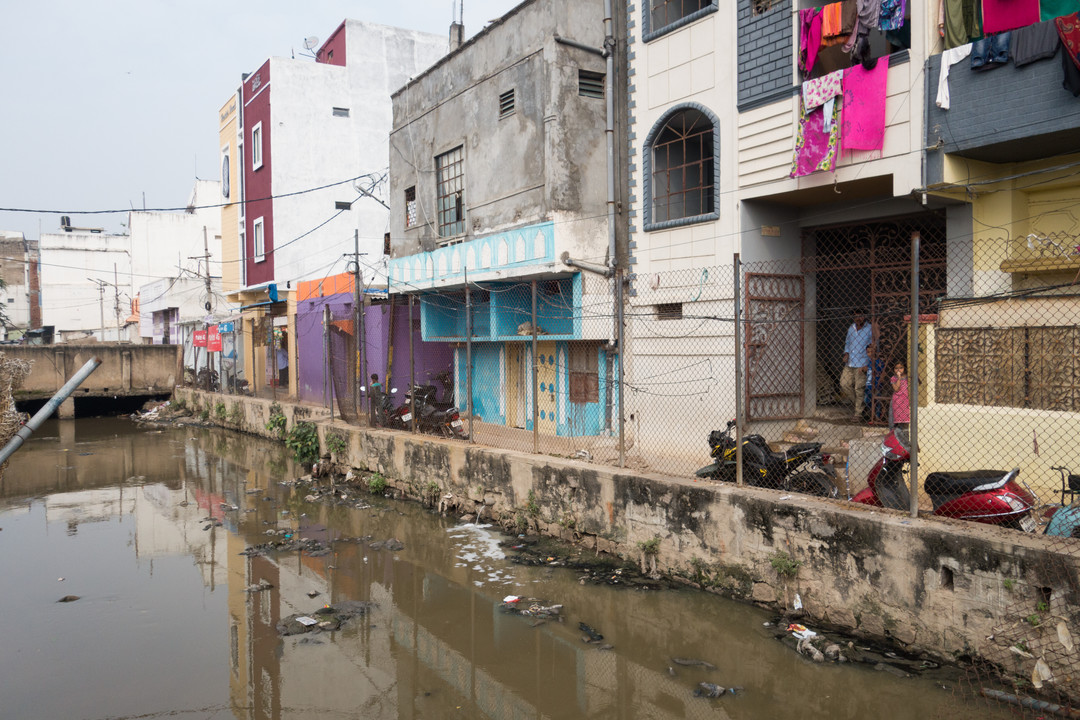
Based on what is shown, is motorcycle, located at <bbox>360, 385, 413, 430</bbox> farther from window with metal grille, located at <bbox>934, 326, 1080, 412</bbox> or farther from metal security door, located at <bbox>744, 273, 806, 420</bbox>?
window with metal grille, located at <bbox>934, 326, 1080, 412</bbox>

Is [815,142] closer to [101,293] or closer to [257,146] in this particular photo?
[257,146]

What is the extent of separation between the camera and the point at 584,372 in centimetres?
1398

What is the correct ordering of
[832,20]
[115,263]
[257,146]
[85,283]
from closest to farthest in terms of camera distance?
[832,20] → [257,146] → [85,283] → [115,263]

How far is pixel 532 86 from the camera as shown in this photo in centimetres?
1326

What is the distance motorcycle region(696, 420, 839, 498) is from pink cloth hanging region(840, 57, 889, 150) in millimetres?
3719

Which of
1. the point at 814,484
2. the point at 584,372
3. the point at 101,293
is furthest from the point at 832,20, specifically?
the point at 101,293

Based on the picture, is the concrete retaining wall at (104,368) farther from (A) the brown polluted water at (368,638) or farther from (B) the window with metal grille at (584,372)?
(B) the window with metal grille at (584,372)

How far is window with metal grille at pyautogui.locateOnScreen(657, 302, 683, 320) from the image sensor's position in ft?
37.2

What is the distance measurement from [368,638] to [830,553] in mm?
4242

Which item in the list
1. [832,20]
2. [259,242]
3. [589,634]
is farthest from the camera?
[259,242]

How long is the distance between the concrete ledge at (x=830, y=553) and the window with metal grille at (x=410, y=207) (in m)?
9.11

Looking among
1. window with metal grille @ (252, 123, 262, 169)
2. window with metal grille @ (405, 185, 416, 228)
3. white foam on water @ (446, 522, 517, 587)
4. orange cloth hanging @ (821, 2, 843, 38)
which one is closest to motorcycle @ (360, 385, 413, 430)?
white foam on water @ (446, 522, 517, 587)

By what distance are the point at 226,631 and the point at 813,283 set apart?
893cm

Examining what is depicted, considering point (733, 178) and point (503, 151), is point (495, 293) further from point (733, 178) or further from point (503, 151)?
point (733, 178)
